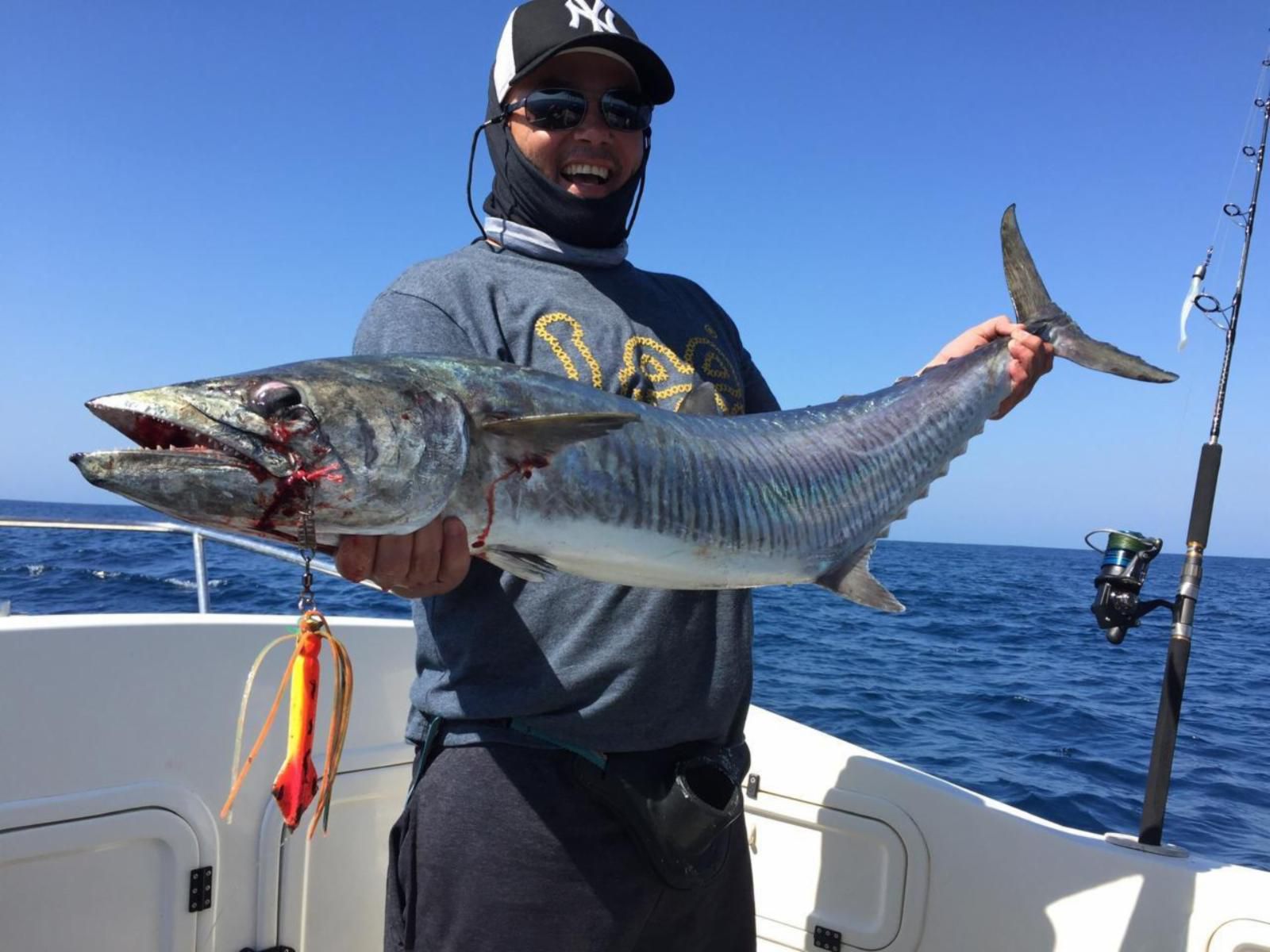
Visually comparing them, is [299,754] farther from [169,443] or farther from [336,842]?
[336,842]

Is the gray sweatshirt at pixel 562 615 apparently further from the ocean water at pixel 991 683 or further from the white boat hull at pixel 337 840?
the ocean water at pixel 991 683

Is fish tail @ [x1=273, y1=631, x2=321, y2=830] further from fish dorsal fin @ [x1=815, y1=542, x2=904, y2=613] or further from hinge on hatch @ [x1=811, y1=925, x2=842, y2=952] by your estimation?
hinge on hatch @ [x1=811, y1=925, x2=842, y2=952]

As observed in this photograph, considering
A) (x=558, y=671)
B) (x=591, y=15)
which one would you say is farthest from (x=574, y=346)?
(x=591, y=15)

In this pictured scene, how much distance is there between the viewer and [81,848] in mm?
2699

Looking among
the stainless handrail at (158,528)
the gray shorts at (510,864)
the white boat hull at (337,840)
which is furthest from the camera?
the stainless handrail at (158,528)

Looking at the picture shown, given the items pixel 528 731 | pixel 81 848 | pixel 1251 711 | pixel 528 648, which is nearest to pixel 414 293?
pixel 528 648

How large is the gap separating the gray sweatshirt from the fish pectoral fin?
0.62ft

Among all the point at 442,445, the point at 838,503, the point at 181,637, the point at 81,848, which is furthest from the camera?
the point at 181,637

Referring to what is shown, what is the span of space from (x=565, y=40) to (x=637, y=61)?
21cm

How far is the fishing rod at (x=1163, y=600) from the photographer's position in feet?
10.5

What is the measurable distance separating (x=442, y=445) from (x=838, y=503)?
121cm

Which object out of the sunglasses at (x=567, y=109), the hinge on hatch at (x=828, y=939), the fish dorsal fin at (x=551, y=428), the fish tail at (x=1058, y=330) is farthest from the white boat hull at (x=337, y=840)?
Answer: the sunglasses at (x=567, y=109)

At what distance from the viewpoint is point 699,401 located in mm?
2223

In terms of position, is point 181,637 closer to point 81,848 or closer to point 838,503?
point 81,848
